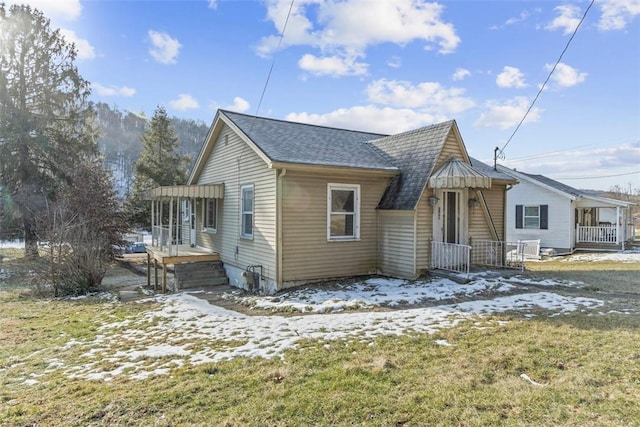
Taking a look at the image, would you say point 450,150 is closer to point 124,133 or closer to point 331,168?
point 331,168

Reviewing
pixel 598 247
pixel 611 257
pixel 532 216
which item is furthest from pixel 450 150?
pixel 598 247

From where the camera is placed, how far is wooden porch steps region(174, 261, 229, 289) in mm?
12398

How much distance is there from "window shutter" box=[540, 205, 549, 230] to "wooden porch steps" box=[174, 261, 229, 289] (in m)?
18.6

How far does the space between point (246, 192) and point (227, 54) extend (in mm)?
6255

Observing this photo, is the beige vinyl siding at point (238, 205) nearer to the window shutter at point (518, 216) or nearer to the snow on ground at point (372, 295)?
the snow on ground at point (372, 295)

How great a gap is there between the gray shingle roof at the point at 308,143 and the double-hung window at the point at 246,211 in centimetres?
175

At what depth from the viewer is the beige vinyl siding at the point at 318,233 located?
10297mm

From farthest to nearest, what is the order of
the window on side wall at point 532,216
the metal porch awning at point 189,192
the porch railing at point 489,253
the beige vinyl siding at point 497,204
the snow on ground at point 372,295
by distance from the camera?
the window on side wall at point 532,216
the beige vinyl siding at point 497,204
the metal porch awning at point 189,192
the porch railing at point 489,253
the snow on ground at point 372,295

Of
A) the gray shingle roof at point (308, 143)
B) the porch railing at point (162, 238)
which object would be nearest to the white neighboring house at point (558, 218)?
the gray shingle roof at point (308, 143)

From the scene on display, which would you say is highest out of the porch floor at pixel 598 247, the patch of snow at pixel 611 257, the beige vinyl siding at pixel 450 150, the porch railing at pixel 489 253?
the beige vinyl siding at pixel 450 150

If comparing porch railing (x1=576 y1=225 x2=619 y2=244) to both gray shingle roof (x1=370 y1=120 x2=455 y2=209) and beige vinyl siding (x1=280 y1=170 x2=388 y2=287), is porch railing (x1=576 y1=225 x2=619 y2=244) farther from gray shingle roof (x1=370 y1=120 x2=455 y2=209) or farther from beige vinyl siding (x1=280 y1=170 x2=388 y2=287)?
beige vinyl siding (x1=280 y1=170 x2=388 y2=287)

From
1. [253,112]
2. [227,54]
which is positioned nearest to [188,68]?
[227,54]

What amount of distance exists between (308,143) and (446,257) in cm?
553

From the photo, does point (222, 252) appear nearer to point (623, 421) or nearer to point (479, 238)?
point (479, 238)
